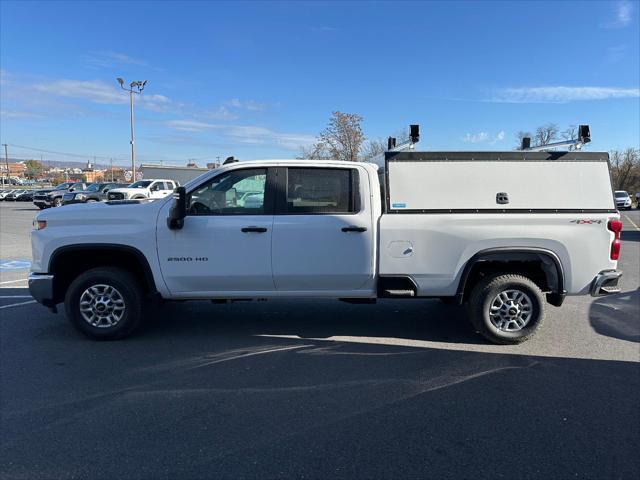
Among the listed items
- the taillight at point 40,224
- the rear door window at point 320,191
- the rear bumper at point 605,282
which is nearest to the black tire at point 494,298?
the rear bumper at point 605,282

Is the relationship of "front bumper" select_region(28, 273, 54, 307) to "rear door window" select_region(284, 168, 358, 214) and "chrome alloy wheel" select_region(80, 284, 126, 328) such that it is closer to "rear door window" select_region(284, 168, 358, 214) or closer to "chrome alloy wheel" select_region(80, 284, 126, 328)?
"chrome alloy wheel" select_region(80, 284, 126, 328)

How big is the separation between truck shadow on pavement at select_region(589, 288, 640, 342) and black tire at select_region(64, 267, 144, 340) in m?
5.42

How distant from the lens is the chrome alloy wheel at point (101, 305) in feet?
16.5

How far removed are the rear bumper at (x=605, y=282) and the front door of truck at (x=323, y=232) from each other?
95.5 inches

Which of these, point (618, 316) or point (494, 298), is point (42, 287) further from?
point (618, 316)

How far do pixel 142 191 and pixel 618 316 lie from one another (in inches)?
972

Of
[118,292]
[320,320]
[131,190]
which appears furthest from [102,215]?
[131,190]

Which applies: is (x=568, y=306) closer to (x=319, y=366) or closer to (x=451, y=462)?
(x=319, y=366)

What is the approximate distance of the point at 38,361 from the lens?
4504mm

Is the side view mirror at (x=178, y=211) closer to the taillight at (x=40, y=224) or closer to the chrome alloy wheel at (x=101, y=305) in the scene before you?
the chrome alloy wheel at (x=101, y=305)

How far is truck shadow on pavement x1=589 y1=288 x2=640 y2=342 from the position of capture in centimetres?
553

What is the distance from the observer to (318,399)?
3764 mm

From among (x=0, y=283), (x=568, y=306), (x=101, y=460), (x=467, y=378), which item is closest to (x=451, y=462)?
(x=467, y=378)

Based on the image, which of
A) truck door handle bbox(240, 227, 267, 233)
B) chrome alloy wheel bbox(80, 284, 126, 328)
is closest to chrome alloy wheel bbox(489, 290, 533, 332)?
truck door handle bbox(240, 227, 267, 233)
